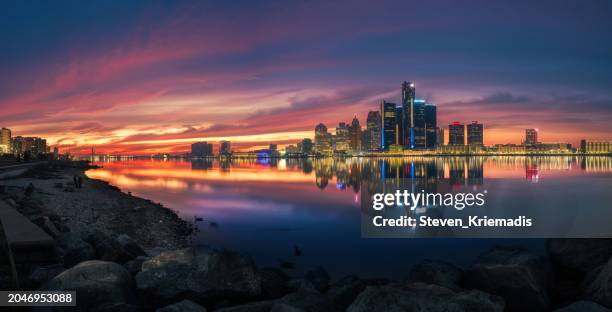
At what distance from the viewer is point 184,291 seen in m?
9.22

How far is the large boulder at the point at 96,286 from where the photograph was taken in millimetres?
8305

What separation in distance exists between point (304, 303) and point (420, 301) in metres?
2.15

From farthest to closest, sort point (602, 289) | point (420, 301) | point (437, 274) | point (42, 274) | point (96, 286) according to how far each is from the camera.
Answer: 1. point (437, 274)
2. point (42, 274)
3. point (602, 289)
4. point (96, 286)
5. point (420, 301)

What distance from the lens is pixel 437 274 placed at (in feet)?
36.4

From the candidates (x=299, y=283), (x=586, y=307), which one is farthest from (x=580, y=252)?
(x=299, y=283)

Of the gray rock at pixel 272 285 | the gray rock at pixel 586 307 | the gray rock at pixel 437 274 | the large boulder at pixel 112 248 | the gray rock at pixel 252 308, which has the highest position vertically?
the large boulder at pixel 112 248

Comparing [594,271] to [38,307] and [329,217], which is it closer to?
[38,307]

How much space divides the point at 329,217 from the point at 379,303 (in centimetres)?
2512

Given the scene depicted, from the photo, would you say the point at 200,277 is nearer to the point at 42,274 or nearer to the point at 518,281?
the point at 42,274

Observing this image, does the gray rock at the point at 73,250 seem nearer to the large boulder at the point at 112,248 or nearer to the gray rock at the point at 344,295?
the large boulder at the point at 112,248

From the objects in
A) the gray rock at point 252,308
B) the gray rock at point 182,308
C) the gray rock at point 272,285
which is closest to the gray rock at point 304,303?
the gray rock at point 252,308

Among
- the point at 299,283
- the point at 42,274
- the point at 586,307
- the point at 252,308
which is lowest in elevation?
the point at 299,283

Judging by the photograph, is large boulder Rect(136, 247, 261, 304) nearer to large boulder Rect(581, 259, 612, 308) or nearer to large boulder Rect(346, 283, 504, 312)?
large boulder Rect(346, 283, 504, 312)

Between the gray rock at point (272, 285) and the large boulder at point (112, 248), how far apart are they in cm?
385
